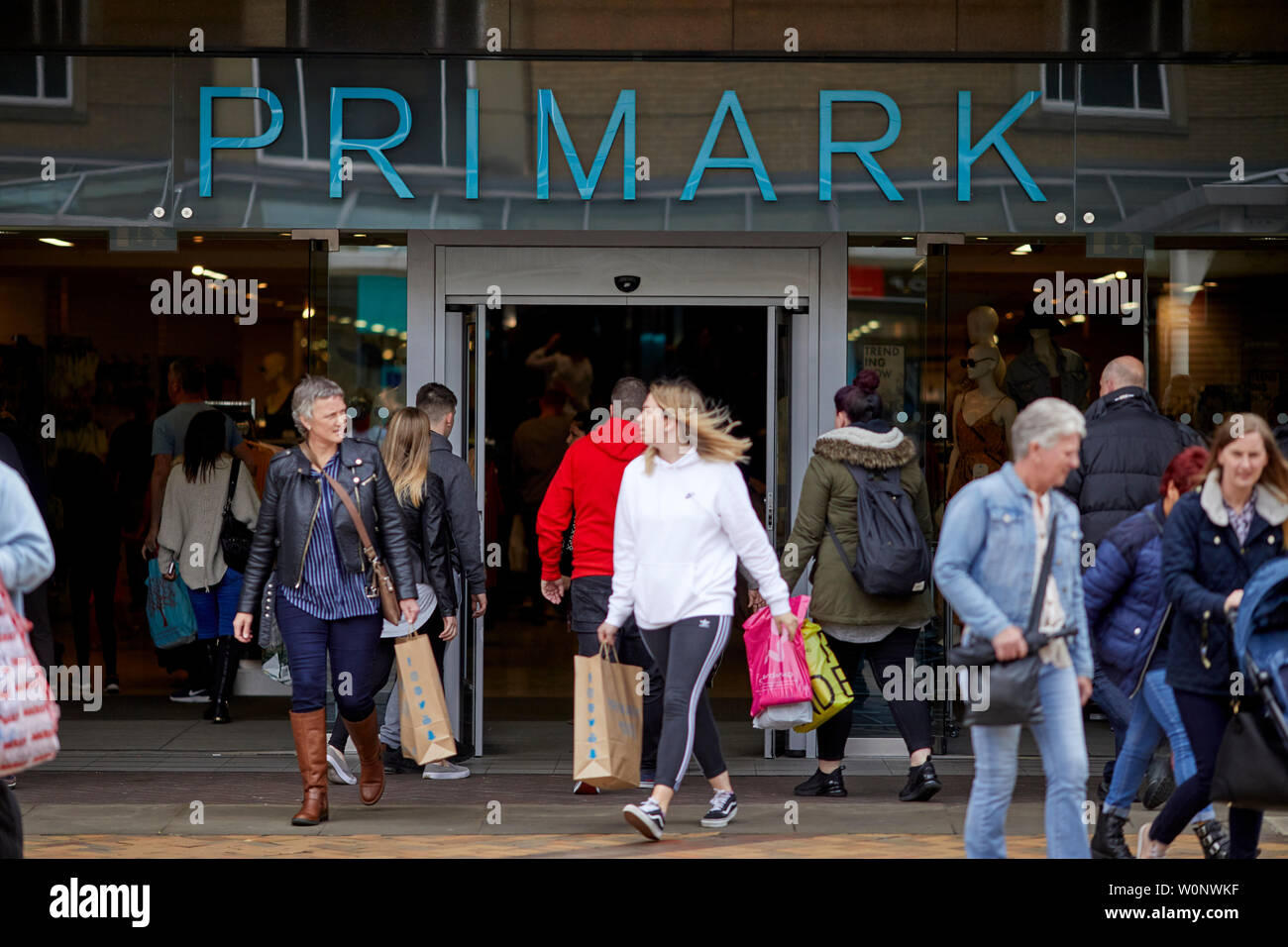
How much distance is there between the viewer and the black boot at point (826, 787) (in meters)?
7.66

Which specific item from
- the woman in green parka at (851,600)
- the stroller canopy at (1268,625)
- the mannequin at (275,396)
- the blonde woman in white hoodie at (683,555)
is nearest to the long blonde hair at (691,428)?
the blonde woman in white hoodie at (683,555)

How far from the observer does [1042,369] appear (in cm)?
926

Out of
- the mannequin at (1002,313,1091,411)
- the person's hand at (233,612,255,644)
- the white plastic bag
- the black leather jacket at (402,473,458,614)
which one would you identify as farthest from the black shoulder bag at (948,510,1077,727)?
the mannequin at (1002,313,1091,411)

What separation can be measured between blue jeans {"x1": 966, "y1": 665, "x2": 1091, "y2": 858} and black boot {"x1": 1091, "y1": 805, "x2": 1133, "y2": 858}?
124 centimetres

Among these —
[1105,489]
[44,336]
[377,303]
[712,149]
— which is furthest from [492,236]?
[44,336]

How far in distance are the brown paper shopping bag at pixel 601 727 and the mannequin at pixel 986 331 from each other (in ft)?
11.3

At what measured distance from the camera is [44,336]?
12.2 metres

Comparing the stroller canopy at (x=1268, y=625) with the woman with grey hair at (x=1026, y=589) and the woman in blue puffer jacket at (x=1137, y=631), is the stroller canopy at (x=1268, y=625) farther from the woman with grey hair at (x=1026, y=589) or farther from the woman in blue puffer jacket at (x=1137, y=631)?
the woman in blue puffer jacket at (x=1137, y=631)

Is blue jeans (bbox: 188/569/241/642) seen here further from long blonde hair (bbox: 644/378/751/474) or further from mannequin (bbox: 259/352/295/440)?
long blonde hair (bbox: 644/378/751/474)

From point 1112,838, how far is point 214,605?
5973 mm

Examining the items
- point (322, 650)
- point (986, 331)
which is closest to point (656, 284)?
point (986, 331)

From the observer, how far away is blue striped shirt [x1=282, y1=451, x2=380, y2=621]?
6781mm

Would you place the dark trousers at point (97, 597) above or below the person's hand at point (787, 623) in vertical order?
below

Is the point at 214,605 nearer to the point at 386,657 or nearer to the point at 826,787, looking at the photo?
the point at 386,657
